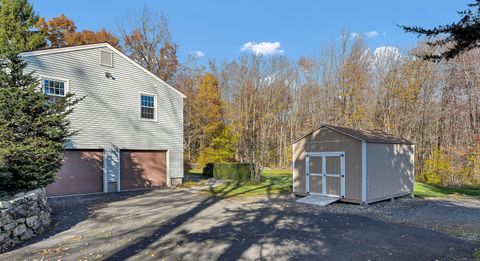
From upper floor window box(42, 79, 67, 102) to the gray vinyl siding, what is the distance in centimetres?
23

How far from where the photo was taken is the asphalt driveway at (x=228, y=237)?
16.1 ft

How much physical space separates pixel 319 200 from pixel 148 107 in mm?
9242

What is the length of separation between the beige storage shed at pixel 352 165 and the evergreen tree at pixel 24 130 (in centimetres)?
833

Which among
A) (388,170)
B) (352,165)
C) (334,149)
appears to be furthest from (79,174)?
(388,170)

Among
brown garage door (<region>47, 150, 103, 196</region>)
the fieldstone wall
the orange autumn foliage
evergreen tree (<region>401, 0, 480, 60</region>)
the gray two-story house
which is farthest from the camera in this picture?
the orange autumn foliage

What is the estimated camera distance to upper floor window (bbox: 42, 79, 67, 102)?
11.3 meters

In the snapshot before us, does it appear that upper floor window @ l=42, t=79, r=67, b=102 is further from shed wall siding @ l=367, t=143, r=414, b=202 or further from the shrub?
shed wall siding @ l=367, t=143, r=414, b=202

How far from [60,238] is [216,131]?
75.0ft

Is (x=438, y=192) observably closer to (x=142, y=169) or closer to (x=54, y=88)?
(x=142, y=169)

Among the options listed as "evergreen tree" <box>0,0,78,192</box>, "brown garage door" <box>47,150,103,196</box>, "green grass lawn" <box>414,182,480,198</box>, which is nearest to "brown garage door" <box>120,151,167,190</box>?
"brown garage door" <box>47,150,103,196</box>

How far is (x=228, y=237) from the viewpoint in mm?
5898

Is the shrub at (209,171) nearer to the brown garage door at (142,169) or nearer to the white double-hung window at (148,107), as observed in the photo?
the brown garage door at (142,169)

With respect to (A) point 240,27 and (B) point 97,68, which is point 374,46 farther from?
(B) point 97,68

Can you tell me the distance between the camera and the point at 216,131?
94.3 ft
